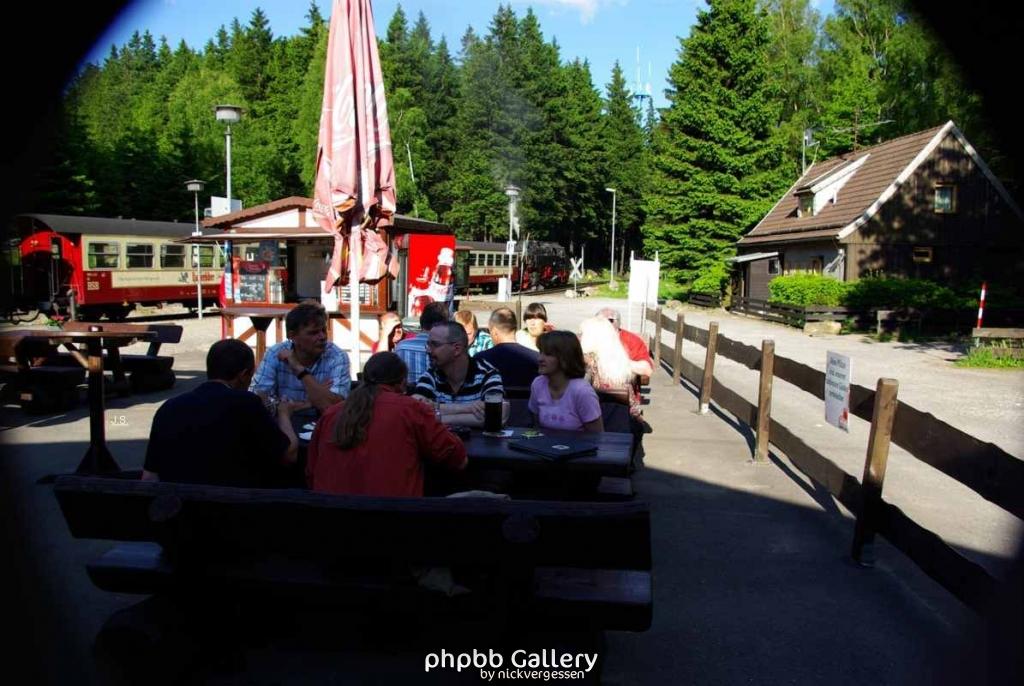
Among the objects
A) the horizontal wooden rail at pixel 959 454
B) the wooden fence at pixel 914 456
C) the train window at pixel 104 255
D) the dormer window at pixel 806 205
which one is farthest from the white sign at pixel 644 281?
the dormer window at pixel 806 205

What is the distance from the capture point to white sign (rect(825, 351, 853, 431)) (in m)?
5.88

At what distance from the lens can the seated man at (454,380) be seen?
16.3ft

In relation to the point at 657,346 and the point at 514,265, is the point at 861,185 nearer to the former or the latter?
the point at 514,265

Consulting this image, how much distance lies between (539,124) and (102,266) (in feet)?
146

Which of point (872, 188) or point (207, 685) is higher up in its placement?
point (872, 188)

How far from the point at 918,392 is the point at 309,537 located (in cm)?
1284

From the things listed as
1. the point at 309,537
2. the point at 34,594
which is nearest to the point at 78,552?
the point at 34,594

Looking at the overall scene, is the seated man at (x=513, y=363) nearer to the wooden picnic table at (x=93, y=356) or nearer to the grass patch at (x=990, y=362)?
the wooden picnic table at (x=93, y=356)

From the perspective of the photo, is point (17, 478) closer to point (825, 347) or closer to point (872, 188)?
point (825, 347)

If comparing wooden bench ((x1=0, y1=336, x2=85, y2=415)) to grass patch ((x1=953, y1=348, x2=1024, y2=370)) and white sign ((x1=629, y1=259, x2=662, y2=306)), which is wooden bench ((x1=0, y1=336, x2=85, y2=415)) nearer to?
white sign ((x1=629, y1=259, x2=662, y2=306))

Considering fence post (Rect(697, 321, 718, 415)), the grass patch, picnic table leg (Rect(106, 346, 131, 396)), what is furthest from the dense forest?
fence post (Rect(697, 321, 718, 415))

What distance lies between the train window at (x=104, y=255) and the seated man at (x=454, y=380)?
2583 cm

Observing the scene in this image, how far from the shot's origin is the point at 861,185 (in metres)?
35.1

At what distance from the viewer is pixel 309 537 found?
310 centimetres
